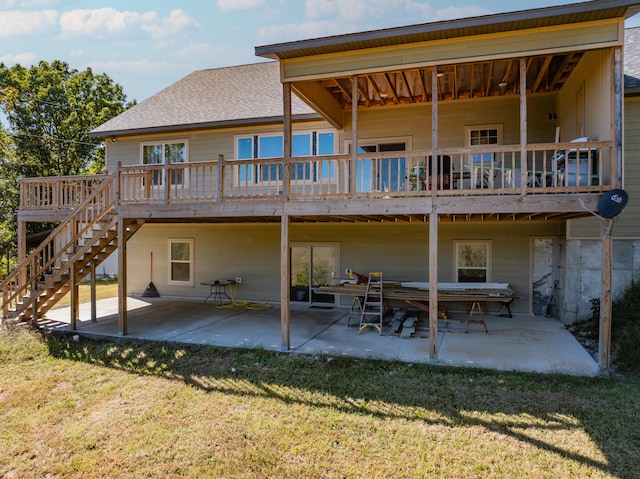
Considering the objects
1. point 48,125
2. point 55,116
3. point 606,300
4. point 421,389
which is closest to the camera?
point 421,389

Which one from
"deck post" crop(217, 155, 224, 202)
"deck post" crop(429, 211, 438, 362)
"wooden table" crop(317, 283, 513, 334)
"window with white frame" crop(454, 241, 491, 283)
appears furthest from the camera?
"window with white frame" crop(454, 241, 491, 283)

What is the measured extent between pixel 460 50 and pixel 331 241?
634cm

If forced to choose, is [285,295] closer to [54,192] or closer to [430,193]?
[430,193]

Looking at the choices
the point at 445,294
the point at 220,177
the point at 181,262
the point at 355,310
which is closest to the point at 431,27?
the point at 220,177

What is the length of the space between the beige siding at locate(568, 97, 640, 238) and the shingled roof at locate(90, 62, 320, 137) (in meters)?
7.22

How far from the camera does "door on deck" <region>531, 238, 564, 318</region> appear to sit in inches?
394

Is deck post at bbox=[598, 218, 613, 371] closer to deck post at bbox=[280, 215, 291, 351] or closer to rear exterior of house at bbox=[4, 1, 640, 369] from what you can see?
rear exterior of house at bbox=[4, 1, 640, 369]

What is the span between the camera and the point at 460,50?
6.40 metres

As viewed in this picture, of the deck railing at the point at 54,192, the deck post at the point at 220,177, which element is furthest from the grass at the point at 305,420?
the deck railing at the point at 54,192

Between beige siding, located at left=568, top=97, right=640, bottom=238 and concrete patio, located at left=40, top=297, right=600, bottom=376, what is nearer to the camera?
concrete patio, located at left=40, top=297, right=600, bottom=376

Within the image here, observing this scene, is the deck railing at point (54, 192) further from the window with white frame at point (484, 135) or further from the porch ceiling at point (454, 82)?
the window with white frame at point (484, 135)

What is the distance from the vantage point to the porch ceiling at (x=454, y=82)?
26.6 ft

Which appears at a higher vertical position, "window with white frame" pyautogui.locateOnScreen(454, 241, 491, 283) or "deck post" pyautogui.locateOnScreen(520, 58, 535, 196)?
"deck post" pyautogui.locateOnScreen(520, 58, 535, 196)

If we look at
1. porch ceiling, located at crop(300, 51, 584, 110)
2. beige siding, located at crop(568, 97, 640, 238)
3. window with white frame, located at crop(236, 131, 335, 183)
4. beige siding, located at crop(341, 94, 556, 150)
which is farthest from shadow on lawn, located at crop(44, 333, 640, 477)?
beige siding, located at crop(341, 94, 556, 150)
